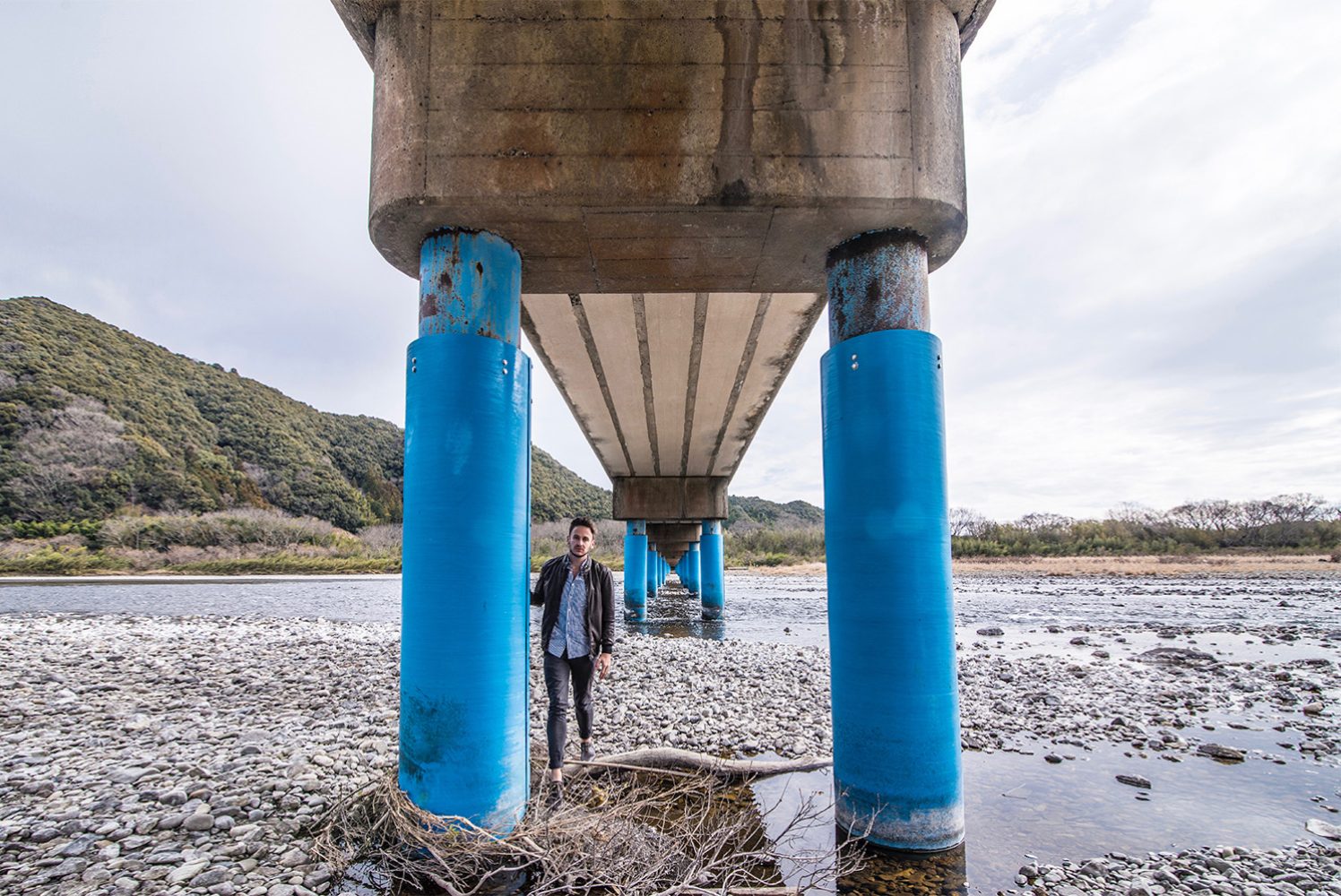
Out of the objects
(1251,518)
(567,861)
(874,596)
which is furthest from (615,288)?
(1251,518)

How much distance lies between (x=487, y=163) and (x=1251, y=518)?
272 ft

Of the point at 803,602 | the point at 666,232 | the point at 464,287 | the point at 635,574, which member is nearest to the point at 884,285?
the point at 666,232

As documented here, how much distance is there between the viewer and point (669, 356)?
42.9 ft

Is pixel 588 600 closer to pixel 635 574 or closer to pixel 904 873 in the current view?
pixel 904 873

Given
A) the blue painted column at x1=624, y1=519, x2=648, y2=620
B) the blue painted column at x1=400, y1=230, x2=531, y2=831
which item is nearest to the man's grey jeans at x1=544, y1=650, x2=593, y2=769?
the blue painted column at x1=400, y1=230, x2=531, y2=831

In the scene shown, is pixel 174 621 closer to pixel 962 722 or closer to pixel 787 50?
pixel 962 722

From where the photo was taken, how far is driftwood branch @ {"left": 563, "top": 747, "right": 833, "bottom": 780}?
5.58m

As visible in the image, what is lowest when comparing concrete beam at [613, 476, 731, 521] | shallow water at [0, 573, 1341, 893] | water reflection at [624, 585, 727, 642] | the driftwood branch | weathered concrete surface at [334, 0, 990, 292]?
water reflection at [624, 585, 727, 642]

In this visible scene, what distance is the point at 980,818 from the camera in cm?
496

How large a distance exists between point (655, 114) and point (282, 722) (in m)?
7.43

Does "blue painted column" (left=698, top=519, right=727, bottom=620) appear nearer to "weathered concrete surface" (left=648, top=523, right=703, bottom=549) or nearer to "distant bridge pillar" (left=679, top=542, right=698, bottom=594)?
"weathered concrete surface" (left=648, top=523, right=703, bottom=549)

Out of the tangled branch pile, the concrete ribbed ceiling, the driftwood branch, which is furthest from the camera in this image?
the concrete ribbed ceiling

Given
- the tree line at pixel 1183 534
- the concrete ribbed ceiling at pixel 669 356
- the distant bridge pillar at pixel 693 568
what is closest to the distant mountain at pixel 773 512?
the tree line at pixel 1183 534

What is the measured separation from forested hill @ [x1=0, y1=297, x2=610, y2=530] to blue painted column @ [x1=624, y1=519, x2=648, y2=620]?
54683 millimetres
